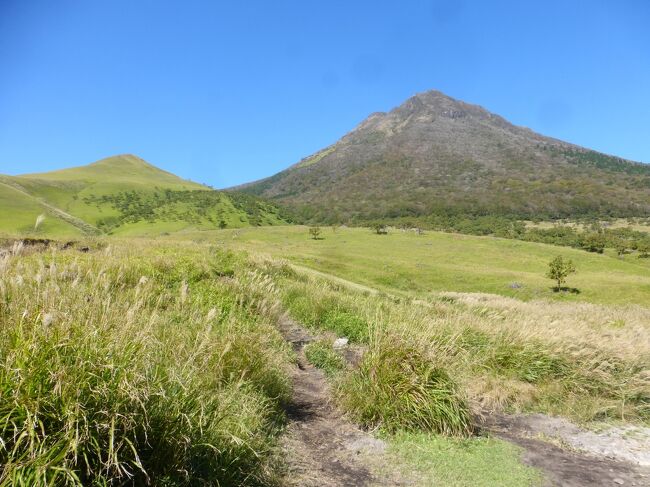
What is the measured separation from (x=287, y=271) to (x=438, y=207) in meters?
167

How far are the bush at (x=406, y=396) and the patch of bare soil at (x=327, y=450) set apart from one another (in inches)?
12.2

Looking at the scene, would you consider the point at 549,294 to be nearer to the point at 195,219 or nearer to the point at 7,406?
the point at 7,406

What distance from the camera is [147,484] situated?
317 cm

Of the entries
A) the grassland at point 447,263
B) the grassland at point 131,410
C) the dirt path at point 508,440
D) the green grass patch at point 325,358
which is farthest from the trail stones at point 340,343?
the grassland at point 447,263

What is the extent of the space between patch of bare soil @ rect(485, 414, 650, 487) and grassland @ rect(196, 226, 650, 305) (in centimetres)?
2413

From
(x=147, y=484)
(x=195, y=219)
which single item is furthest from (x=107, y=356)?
(x=195, y=219)

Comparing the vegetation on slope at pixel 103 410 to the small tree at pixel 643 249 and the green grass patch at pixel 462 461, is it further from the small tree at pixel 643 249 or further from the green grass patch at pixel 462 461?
the small tree at pixel 643 249

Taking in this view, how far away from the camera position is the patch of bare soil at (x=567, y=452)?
16.5 ft

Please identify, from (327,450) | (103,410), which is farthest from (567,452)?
(103,410)

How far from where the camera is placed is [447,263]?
56781 mm

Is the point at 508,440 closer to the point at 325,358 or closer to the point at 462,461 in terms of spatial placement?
the point at 462,461

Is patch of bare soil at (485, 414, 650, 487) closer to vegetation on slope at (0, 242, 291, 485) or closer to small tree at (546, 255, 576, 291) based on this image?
vegetation on slope at (0, 242, 291, 485)

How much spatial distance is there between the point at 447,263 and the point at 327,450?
53.9m

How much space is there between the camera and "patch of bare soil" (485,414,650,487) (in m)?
5.03
